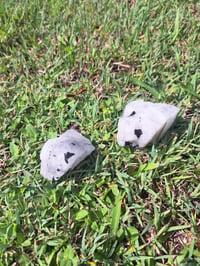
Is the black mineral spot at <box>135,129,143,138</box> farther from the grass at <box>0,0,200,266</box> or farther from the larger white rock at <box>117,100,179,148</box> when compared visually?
the grass at <box>0,0,200,266</box>

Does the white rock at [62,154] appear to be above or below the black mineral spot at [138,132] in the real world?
below

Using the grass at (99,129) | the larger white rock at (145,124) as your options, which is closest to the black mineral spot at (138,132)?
the larger white rock at (145,124)

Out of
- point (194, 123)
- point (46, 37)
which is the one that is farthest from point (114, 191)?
point (46, 37)

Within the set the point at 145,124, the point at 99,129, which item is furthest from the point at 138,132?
the point at 99,129

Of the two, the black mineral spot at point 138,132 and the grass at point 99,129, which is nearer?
the grass at point 99,129

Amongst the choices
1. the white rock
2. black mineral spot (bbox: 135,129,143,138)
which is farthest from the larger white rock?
the white rock

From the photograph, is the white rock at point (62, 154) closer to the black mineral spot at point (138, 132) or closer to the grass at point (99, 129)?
the grass at point (99, 129)
